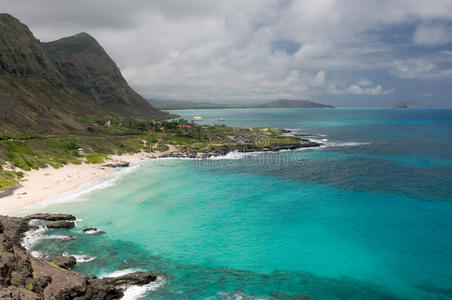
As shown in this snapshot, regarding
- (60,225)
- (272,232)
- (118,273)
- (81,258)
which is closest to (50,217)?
(60,225)

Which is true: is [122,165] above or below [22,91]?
below

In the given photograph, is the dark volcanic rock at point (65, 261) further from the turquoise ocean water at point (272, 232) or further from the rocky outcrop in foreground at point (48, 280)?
the turquoise ocean water at point (272, 232)

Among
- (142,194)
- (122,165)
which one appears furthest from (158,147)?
(142,194)

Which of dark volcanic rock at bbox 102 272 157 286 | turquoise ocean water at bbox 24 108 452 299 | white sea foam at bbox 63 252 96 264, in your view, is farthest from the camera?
white sea foam at bbox 63 252 96 264

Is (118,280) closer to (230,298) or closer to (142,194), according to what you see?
(230,298)

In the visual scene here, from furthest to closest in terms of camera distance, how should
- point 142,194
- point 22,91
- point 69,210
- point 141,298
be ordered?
1. point 22,91
2. point 142,194
3. point 69,210
4. point 141,298

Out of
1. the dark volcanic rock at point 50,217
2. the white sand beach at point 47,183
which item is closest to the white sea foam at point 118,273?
the dark volcanic rock at point 50,217

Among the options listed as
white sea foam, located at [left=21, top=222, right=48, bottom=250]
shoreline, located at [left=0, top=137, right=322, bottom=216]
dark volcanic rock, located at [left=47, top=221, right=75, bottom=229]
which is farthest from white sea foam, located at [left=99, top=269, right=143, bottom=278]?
shoreline, located at [left=0, top=137, right=322, bottom=216]

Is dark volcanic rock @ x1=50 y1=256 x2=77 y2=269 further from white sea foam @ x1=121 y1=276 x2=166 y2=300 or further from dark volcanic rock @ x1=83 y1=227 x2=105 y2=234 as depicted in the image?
dark volcanic rock @ x1=83 y1=227 x2=105 y2=234
